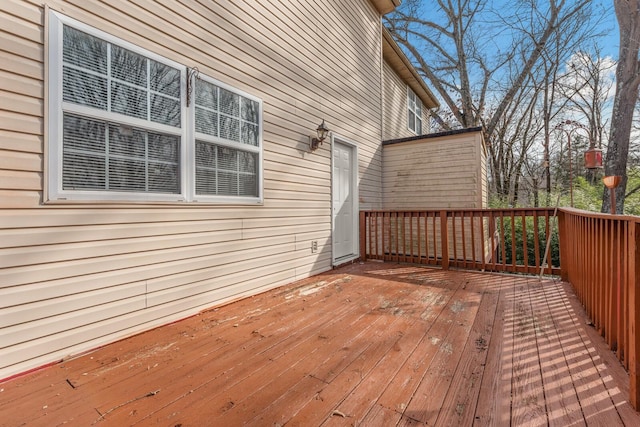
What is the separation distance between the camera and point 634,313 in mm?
1458

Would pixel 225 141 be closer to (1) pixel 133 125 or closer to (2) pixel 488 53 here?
(1) pixel 133 125

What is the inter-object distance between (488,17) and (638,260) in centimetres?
1307

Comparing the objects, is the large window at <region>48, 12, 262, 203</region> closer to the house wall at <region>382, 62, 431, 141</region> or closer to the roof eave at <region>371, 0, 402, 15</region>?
the house wall at <region>382, 62, 431, 141</region>

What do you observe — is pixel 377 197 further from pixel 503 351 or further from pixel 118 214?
pixel 118 214

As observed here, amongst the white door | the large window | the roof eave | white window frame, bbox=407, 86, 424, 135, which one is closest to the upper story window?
white window frame, bbox=407, 86, 424, 135

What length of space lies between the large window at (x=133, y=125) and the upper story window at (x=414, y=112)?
6.67 m

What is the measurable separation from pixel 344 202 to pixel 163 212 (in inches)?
127

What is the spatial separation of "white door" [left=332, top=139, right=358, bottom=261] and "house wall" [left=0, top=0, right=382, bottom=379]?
0.30 m

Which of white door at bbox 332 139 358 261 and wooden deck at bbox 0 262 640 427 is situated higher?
white door at bbox 332 139 358 261

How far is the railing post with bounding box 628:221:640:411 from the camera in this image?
1.40 meters

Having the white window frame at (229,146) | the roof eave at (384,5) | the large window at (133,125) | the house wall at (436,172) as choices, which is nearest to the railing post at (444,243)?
the house wall at (436,172)

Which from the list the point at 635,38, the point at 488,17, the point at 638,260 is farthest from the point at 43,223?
the point at 488,17

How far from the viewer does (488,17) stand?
1095 cm

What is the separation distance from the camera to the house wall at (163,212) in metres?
1.74
